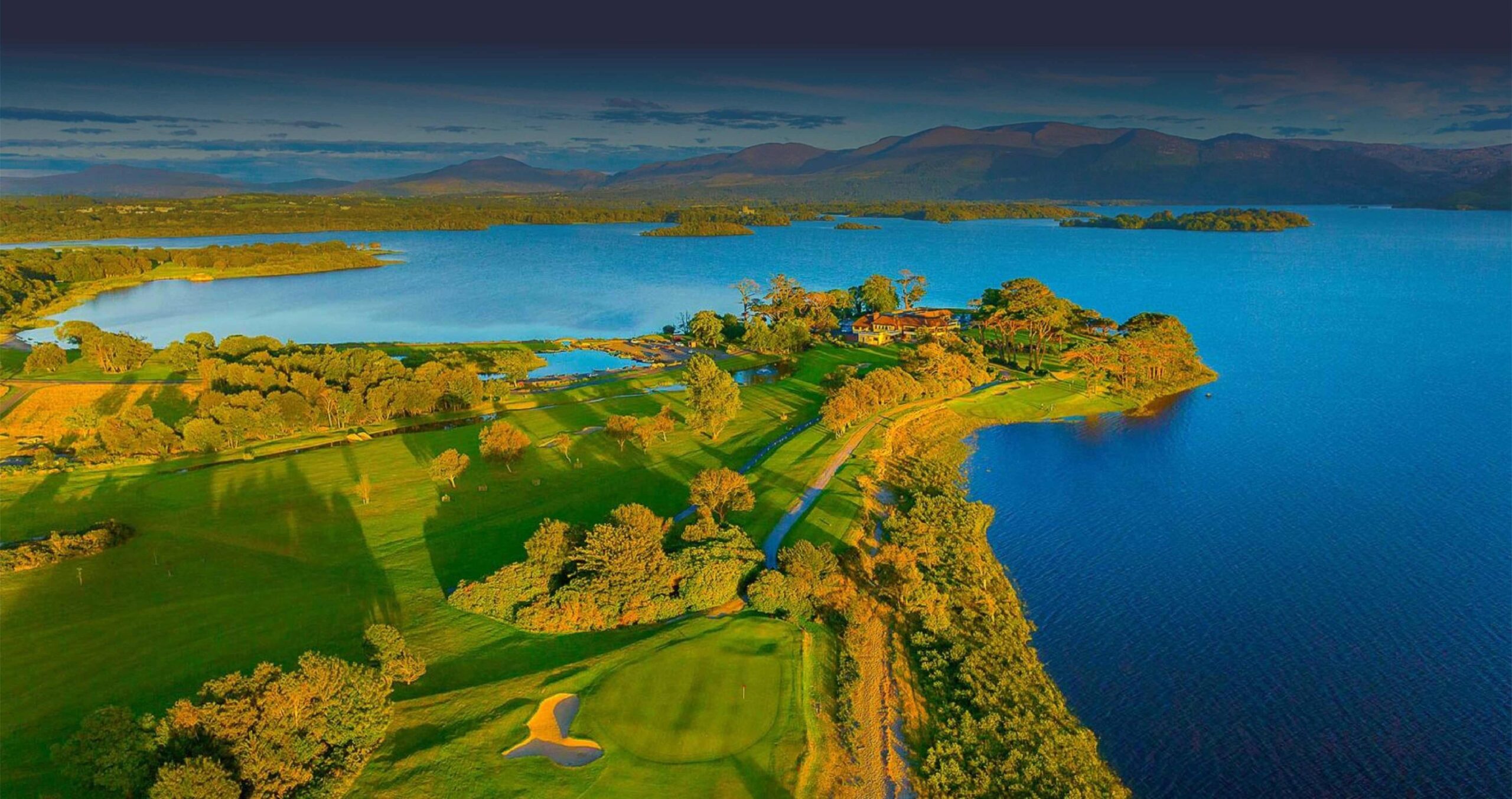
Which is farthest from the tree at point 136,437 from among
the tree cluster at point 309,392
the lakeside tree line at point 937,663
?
the lakeside tree line at point 937,663

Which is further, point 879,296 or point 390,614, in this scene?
point 879,296

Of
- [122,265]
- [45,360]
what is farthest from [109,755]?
[122,265]

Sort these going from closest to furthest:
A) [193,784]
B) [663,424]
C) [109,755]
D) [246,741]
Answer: [193,784]
[109,755]
[246,741]
[663,424]

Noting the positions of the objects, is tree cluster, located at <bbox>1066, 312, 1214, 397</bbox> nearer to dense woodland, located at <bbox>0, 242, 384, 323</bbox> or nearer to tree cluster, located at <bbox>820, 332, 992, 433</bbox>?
tree cluster, located at <bbox>820, 332, 992, 433</bbox>

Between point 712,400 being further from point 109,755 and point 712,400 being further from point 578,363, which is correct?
point 578,363

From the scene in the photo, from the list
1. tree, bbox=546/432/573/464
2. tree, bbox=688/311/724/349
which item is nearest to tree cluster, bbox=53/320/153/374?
tree, bbox=546/432/573/464

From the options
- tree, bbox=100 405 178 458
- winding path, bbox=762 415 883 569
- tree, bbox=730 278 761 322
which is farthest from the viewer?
tree, bbox=730 278 761 322

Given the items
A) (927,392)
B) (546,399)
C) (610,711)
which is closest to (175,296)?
(546,399)

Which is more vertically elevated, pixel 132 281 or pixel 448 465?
pixel 448 465
